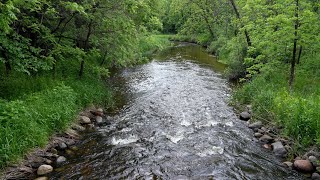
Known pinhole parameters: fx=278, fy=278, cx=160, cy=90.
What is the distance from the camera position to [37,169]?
26.2ft

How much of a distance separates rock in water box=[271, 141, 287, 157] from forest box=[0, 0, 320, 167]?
47cm

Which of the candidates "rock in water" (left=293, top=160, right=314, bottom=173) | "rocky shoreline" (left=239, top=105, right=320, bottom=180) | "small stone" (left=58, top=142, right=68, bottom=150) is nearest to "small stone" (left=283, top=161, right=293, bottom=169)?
"rocky shoreline" (left=239, top=105, right=320, bottom=180)

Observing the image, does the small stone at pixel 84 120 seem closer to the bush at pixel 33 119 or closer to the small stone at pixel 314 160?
the bush at pixel 33 119

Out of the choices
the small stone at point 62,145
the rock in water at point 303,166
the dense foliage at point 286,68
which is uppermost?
the dense foliage at point 286,68

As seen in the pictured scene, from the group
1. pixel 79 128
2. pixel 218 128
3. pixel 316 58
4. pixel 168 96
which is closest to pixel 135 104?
pixel 168 96

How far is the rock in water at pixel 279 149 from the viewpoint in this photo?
921 centimetres

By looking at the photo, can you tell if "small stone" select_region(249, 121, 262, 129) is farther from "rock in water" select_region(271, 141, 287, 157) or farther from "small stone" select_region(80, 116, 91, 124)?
"small stone" select_region(80, 116, 91, 124)

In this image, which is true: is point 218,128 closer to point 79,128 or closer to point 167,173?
point 167,173

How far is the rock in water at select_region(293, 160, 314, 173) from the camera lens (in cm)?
805

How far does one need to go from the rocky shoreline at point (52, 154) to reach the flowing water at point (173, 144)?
329mm

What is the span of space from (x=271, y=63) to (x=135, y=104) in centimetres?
740

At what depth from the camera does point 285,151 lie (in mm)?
9234

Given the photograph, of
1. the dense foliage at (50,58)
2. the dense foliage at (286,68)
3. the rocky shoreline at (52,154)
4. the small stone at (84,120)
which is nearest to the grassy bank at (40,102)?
the dense foliage at (50,58)

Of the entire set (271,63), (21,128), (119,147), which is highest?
(271,63)
